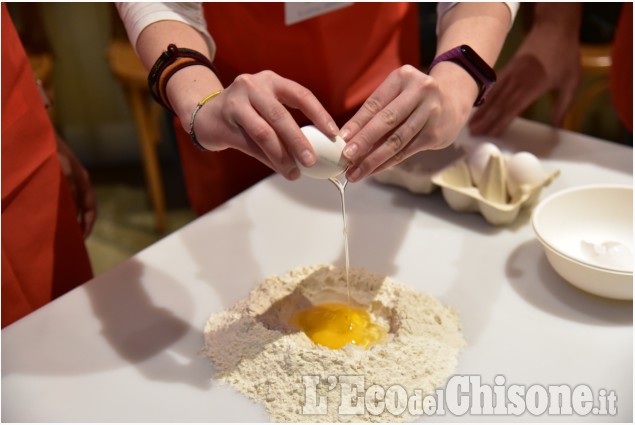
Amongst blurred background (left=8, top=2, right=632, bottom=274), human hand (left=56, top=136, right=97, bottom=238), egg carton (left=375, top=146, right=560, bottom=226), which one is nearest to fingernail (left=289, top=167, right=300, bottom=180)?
egg carton (left=375, top=146, right=560, bottom=226)

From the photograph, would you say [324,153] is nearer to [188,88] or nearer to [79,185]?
[188,88]

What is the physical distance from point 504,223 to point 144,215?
1.93 m

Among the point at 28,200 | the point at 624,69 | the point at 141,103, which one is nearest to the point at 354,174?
the point at 28,200

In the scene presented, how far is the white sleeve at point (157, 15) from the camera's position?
1.11 metres

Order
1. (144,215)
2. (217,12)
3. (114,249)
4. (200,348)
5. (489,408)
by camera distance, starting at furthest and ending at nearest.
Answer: (144,215) → (114,249) → (217,12) → (200,348) → (489,408)

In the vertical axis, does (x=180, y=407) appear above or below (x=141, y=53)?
below

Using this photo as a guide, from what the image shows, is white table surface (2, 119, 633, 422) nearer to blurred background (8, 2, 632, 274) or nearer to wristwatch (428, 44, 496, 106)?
wristwatch (428, 44, 496, 106)

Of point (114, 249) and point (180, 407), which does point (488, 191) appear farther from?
point (114, 249)

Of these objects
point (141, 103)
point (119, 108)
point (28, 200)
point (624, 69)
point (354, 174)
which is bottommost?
point (119, 108)

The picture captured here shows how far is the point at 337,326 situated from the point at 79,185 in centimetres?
70

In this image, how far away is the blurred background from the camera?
95.9 inches

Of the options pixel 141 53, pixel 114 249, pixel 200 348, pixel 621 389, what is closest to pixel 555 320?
pixel 621 389

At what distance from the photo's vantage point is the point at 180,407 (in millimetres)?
886

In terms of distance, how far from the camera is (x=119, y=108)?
10.0ft
